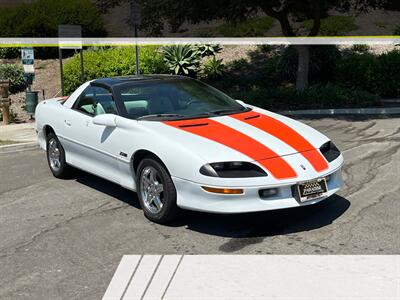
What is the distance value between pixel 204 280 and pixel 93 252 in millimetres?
1155

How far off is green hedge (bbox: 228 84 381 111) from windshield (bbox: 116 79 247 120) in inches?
295

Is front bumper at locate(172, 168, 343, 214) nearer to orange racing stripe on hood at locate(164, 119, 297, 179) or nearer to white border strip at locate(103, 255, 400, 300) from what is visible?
orange racing stripe on hood at locate(164, 119, 297, 179)

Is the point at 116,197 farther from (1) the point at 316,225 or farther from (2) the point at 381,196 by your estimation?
(2) the point at 381,196

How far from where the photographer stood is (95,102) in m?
6.76

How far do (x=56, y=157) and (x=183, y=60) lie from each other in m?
10.5

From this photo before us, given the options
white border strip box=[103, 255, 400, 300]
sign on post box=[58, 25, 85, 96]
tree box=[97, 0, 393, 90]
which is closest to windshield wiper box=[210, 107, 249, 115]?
white border strip box=[103, 255, 400, 300]

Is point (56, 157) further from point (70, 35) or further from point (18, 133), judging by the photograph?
point (70, 35)

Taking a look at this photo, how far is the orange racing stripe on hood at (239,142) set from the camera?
5.10 metres

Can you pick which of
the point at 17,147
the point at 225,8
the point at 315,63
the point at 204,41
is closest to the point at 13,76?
the point at 204,41

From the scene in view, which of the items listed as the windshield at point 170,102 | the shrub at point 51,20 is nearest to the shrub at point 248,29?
the shrub at point 51,20

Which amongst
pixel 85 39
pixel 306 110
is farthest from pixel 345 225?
pixel 85 39

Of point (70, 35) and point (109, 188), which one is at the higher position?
point (70, 35)

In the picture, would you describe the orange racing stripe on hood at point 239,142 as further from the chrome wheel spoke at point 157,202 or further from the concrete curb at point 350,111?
the concrete curb at point 350,111

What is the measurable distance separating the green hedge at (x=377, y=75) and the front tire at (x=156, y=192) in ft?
36.9
